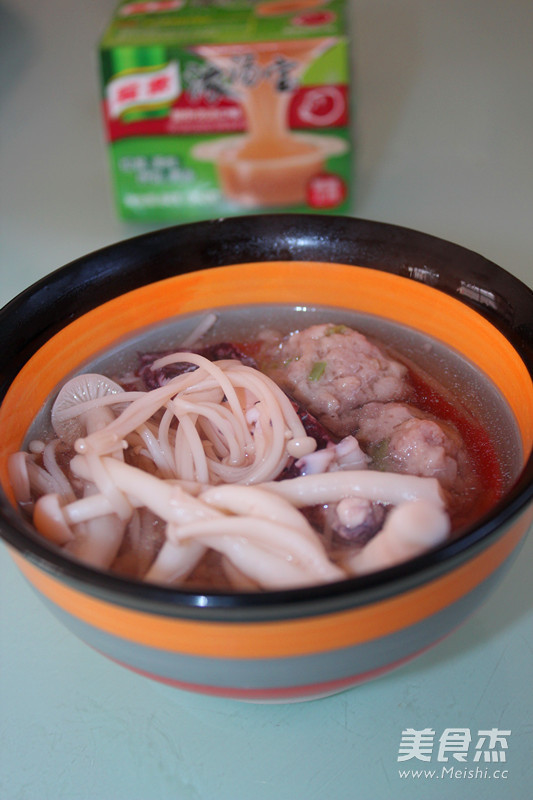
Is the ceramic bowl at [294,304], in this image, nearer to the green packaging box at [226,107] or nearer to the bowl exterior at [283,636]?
the bowl exterior at [283,636]

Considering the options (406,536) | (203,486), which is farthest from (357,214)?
(406,536)

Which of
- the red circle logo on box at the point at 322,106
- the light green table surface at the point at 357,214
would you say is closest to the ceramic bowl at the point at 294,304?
the light green table surface at the point at 357,214

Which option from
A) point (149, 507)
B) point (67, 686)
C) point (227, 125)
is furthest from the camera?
point (227, 125)

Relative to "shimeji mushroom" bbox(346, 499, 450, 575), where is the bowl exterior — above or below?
below

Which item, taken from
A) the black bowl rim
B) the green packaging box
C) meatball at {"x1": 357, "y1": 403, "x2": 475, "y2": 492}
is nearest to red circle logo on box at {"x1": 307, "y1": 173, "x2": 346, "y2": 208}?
the green packaging box

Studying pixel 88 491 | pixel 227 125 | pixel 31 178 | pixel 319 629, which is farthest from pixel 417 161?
pixel 319 629

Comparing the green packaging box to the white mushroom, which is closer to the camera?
the white mushroom

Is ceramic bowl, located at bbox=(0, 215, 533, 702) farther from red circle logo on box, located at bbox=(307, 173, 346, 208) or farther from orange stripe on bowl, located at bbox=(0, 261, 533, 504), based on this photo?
red circle logo on box, located at bbox=(307, 173, 346, 208)

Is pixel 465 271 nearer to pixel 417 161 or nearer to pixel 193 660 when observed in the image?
pixel 193 660
